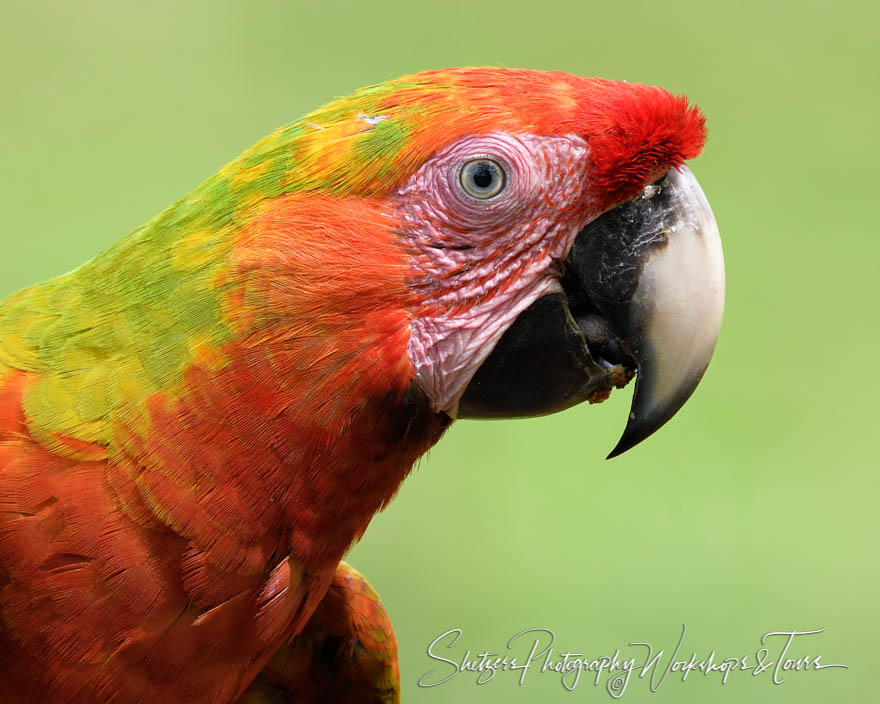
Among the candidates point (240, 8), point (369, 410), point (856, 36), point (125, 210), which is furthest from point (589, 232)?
point (856, 36)

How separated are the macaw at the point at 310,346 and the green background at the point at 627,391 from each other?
1.41m

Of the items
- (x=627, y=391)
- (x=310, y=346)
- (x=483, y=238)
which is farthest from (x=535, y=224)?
(x=627, y=391)

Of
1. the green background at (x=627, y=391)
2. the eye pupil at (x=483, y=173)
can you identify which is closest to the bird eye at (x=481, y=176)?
the eye pupil at (x=483, y=173)

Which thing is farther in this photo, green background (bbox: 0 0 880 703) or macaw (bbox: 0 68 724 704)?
green background (bbox: 0 0 880 703)

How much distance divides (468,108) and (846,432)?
2654 millimetres

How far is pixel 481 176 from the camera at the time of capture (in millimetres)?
1131

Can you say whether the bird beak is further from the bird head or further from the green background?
the green background

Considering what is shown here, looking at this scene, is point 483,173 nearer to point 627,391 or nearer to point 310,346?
point 310,346

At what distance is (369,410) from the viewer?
3.67 feet

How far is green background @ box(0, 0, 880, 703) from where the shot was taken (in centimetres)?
284

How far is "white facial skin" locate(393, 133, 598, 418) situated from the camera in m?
1.13

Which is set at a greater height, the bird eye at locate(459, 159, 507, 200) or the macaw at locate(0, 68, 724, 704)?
the bird eye at locate(459, 159, 507, 200)

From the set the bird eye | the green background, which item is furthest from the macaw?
the green background

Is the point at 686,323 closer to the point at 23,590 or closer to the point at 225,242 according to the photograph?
the point at 225,242
